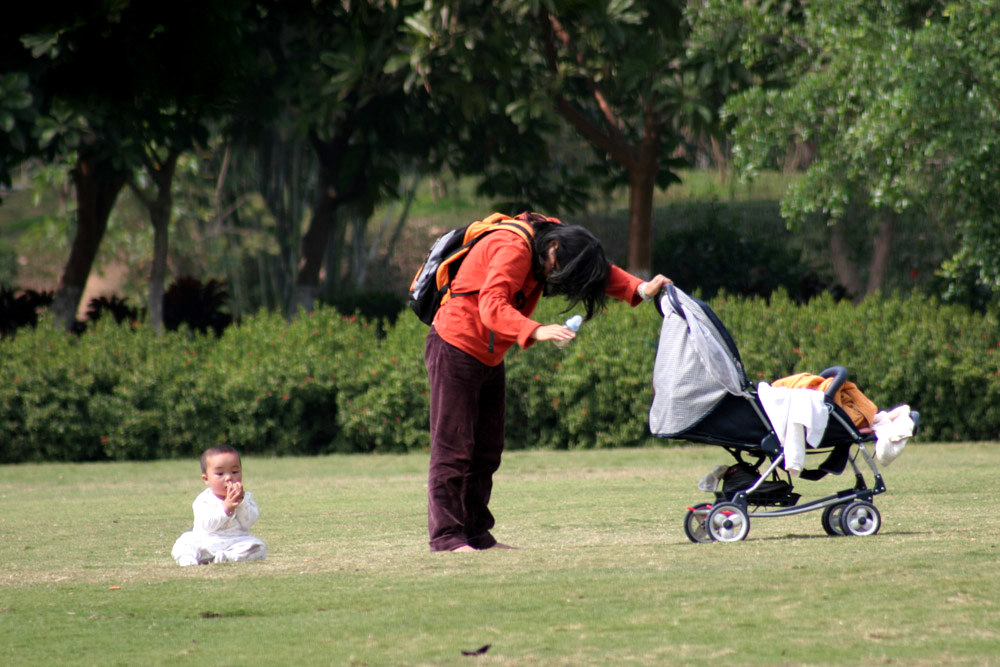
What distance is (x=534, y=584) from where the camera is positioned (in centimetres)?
530

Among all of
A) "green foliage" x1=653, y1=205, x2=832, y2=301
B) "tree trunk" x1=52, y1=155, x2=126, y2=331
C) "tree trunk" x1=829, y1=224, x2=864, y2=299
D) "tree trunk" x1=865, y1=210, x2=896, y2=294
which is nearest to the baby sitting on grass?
"tree trunk" x1=52, y1=155, x2=126, y2=331

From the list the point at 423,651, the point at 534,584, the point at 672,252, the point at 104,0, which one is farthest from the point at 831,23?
the point at 104,0

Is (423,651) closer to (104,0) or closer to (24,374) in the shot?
(104,0)

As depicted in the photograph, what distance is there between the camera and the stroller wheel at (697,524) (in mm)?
6652

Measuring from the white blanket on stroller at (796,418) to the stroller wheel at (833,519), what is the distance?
0.37m

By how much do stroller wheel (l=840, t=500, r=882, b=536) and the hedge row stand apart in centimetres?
687

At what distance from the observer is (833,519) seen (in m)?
6.80

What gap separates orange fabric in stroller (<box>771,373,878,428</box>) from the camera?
6846 mm

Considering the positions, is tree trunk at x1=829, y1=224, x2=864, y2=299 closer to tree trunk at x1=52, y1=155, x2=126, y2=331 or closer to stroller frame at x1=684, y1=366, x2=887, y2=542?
tree trunk at x1=52, y1=155, x2=126, y2=331

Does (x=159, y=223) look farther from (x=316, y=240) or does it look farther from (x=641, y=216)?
(x=641, y=216)

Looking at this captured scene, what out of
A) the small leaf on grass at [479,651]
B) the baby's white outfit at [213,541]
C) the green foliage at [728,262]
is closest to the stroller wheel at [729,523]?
the baby's white outfit at [213,541]

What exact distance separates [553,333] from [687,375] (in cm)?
112

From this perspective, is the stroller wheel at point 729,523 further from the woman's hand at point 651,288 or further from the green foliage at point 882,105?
the green foliage at point 882,105

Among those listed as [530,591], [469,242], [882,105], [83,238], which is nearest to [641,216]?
[882,105]
